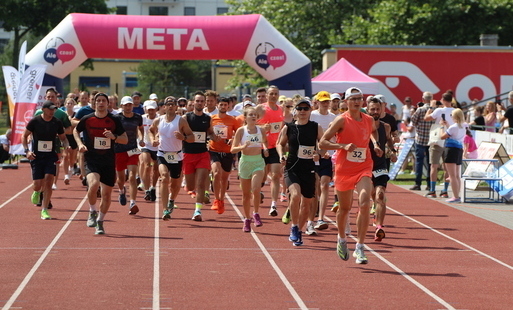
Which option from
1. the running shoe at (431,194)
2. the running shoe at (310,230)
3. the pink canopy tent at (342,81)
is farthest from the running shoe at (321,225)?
the pink canopy tent at (342,81)

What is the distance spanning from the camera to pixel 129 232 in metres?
13.6

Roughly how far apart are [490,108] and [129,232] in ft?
40.3

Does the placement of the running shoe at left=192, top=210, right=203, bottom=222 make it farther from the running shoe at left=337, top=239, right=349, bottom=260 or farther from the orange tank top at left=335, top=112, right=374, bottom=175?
the orange tank top at left=335, top=112, right=374, bottom=175

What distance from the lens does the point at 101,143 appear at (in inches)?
522

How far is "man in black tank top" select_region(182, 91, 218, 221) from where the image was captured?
14734 mm

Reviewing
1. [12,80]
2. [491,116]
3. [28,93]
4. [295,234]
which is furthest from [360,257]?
[12,80]

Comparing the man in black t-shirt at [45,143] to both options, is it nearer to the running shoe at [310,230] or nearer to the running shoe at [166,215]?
the running shoe at [166,215]

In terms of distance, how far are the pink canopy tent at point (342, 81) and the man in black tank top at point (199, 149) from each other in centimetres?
1197

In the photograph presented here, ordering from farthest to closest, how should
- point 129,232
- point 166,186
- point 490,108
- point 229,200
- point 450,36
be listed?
point 450,36 → point 490,108 → point 229,200 → point 166,186 → point 129,232

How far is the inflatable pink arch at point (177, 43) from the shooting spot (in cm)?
2423

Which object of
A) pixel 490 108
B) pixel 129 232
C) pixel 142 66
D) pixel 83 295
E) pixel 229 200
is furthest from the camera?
pixel 142 66

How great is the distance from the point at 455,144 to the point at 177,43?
347 inches

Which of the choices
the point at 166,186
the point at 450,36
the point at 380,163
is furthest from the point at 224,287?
the point at 450,36

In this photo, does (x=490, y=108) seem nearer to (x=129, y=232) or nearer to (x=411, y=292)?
(x=129, y=232)
